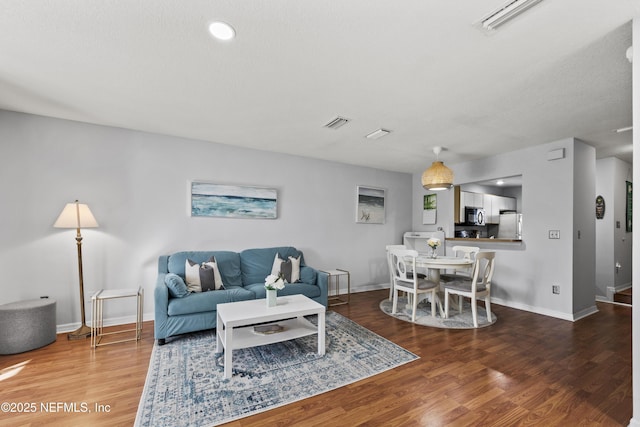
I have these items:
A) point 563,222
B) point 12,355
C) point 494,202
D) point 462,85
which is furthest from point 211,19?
point 494,202

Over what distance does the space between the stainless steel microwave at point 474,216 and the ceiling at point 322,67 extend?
7.63 feet

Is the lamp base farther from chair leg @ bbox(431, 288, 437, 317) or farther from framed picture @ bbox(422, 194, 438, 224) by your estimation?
framed picture @ bbox(422, 194, 438, 224)

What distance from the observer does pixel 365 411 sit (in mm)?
1921

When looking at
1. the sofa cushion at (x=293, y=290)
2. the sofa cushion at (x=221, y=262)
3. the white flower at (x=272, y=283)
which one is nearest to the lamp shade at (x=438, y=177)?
the sofa cushion at (x=293, y=290)

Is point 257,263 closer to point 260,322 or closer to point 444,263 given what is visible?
point 260,322

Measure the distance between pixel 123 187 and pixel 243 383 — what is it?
2886 mm

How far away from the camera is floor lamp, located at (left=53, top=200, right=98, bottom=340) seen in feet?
10.2

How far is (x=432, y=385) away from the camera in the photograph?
2238 millimetres

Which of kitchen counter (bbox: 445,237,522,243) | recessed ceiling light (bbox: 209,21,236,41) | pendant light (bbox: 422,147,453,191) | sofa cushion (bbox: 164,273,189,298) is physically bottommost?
sofa cushion (bbox: 164,273,189,298)

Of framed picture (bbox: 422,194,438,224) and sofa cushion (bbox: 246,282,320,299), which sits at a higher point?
framed picture (bbox: 422,194,438,224)

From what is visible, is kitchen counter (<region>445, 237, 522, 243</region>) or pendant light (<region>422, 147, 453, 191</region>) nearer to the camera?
pendant light (<region>422, 147, 453, 191</region>)

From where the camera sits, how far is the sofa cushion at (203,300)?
3.04m

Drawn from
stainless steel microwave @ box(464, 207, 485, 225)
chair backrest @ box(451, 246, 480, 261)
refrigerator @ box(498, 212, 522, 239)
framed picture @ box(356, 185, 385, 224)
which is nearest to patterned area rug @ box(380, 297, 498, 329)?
chair backrest @ box(451, 246, 480, 261)

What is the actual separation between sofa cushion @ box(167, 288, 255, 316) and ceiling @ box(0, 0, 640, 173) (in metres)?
2.00
